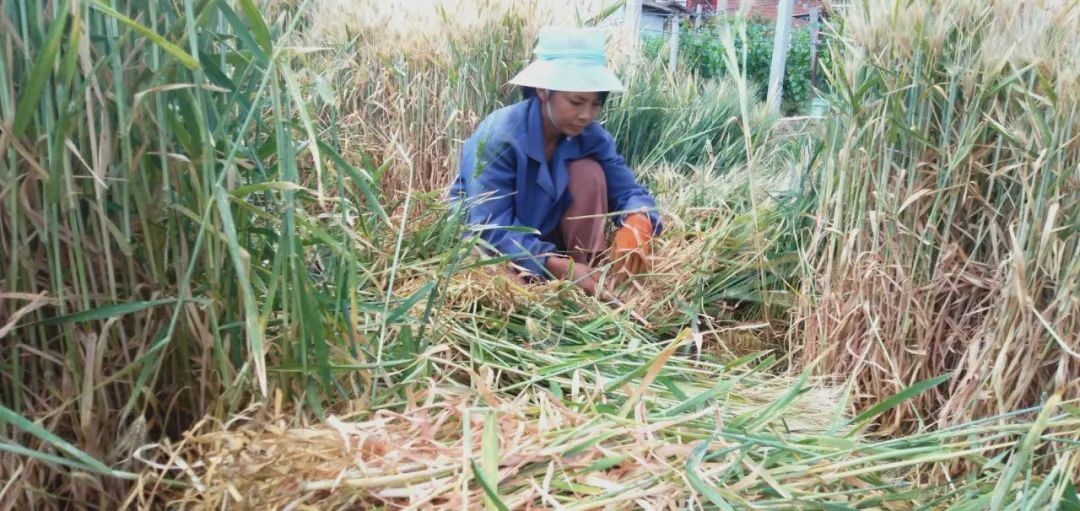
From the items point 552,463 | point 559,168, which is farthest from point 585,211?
point 552,463

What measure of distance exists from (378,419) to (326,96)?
444mm

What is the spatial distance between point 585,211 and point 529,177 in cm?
20

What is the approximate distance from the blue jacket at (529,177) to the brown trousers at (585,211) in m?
0.03

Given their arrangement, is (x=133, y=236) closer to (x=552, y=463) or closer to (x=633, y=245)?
(x=552, y=463)

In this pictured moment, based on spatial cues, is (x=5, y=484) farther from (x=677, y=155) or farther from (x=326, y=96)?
(x=677, y=155)

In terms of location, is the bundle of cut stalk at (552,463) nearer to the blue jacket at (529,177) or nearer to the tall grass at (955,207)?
the tall grass at (955,207)

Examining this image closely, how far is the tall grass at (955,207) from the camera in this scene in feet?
4.71

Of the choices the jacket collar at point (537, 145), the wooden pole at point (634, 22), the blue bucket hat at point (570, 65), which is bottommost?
the jacket collar at point (537, 145)

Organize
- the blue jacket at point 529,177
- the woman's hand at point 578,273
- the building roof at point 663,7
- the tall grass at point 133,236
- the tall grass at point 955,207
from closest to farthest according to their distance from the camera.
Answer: the tall grass at point 133,236, the tall grass at point 955,207, the woman's hand at point 578,273, the blue jacket at point 529,177, the building roof at point 663,7

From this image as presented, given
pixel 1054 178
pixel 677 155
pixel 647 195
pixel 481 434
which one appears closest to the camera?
pixel 481 434

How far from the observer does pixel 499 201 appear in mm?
2422

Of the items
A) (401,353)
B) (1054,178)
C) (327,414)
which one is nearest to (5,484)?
(327,414)

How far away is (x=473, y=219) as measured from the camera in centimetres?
233

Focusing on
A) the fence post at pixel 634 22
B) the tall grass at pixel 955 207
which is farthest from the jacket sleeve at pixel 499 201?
the fence post at pixel 634 22
